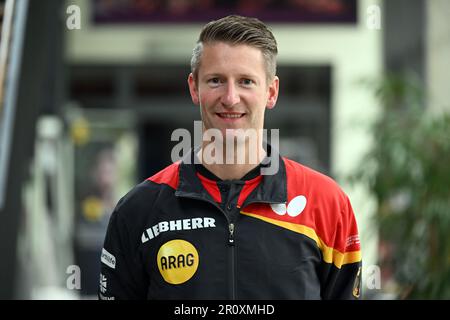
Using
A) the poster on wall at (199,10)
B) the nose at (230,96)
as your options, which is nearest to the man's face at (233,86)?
the nose at (230,96)

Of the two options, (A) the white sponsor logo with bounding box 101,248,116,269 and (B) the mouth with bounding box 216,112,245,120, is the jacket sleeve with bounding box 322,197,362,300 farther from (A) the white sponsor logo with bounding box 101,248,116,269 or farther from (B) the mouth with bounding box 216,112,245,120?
(A) the white sponsor logo with bounding box 101,248,116,269

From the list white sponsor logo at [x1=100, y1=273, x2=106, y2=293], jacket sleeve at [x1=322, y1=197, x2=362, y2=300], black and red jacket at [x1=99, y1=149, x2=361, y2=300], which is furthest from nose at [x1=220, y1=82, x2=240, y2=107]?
white sponsor logo at [x1=100, y1=273, x2=106, y2=293]

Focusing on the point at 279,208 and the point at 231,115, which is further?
the point at 279,208

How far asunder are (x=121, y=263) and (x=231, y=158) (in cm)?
34

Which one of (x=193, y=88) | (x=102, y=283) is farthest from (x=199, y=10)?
(x=193, y=88)

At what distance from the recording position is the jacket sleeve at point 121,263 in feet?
6.02

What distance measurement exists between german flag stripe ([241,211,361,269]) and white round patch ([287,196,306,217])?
3 centimetres

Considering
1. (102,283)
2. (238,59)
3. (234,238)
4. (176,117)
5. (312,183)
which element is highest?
(176,117)

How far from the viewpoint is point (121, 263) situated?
6.06 ft

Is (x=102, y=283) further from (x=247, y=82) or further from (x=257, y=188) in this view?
(x=247, y=82)

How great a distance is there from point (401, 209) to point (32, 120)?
6.24 feet

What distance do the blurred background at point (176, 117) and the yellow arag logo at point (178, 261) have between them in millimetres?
651

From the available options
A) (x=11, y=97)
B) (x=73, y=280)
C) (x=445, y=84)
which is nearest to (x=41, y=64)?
(x=11, y=97)
